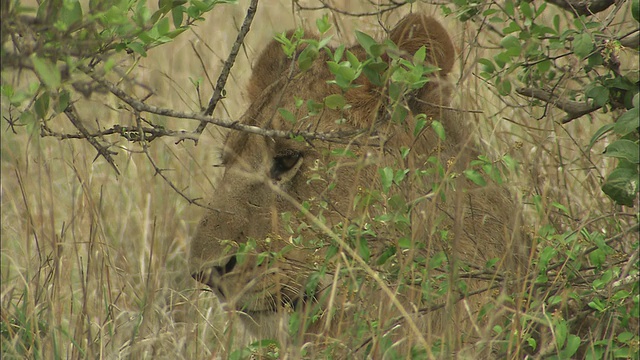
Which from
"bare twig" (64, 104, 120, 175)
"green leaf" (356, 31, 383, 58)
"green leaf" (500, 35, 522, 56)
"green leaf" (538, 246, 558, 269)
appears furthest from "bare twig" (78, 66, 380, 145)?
"green leaf" (538, 246, 558, 269)

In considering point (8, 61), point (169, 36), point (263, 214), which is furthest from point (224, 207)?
point (8, 61)

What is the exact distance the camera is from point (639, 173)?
2.50 metres

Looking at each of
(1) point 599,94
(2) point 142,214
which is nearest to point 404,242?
(1) point 599,94

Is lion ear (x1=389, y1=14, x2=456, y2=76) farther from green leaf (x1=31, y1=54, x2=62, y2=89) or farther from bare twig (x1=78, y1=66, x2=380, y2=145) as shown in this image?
green leaf (x1=31, y1=54, x2=62, y2=89)

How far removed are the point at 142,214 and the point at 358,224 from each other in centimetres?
275

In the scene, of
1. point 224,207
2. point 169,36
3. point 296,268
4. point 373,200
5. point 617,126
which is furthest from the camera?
point 224,207

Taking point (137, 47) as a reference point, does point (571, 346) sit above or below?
below

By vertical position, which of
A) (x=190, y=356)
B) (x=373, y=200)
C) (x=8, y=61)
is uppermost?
(x=8, y=61)

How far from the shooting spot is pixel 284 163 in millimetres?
3748

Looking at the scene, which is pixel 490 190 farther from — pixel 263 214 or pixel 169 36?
pixel 169 36

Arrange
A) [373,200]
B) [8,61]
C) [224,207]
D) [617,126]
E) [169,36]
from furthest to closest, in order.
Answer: [224,207]
[373,200]
[169,36]
[617,126]
[8,61]

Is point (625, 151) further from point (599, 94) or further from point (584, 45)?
point (599, 94)

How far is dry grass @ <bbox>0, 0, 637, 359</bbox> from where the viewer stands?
11.2 feet

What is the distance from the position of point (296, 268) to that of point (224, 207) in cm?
45
